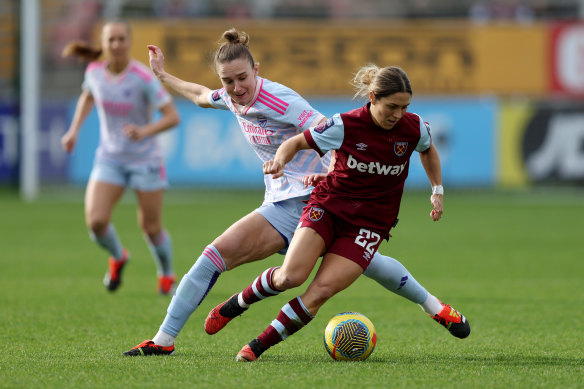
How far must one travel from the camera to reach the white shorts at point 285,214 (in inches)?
230

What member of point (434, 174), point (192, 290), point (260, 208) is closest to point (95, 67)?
point (260, 208)

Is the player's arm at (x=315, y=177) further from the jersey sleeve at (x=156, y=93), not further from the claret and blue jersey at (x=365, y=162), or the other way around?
the jersey sleeve at (x=156, y=93)

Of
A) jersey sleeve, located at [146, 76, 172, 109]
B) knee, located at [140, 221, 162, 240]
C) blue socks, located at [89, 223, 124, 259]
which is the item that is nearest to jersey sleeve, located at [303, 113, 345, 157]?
jersey sleeve, located at [146, 76, 172, 109]

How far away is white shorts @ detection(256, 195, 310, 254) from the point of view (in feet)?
19.1

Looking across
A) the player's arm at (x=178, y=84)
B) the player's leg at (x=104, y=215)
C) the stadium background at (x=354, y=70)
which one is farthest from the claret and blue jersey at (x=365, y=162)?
the stadium background at (x=354, y=70)

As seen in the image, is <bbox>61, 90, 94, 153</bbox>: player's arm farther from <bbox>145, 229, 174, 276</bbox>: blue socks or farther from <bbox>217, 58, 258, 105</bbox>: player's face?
<bbox>217, 58, 258, 105</bbox>: player's face

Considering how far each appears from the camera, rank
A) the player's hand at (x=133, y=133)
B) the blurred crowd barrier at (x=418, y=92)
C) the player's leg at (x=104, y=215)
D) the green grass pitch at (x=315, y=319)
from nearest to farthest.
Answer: the green grass pitch at (x=315, y=319) → the player's hand at (x=133, y=133) → the player's leg at (x=104, y=215) → the blurred crowd barrier at (x=418, y=92)

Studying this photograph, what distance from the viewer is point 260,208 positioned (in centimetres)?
591

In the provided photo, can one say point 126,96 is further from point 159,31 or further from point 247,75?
point 159,31

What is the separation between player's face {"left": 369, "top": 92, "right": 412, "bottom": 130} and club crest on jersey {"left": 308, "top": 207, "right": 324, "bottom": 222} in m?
0.61

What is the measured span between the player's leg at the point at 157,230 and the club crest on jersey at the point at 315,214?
3303 millimetres

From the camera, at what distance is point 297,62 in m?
21.4

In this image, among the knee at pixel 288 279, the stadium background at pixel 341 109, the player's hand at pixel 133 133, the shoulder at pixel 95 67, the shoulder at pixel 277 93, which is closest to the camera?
the knee at pixel 288 279

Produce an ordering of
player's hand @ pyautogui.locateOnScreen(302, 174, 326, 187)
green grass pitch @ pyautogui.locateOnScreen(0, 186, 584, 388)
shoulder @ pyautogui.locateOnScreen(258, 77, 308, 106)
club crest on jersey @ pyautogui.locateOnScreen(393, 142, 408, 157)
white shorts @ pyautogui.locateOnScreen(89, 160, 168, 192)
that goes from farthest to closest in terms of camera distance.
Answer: white shorts @ pyautogui.locateOnScreen(89, 160, 168, 192)
shoulder @ pyautogui.locateOnScreen(258, 77, 308, 106)
player's hand @ pyautogui.locateOnScreen(302, 174, 326, 187)
club crest on jersey @ pyautogui.locateOnScreen(393, 142, 408, 157)
green grass pitch @ pyautogui.locateOnScreen(0, 186, 584, 388)
